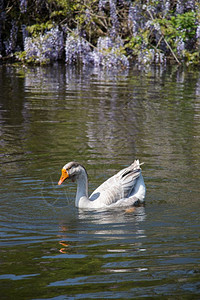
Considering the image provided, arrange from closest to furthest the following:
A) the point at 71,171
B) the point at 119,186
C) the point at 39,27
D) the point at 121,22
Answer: the point at 71,171 < the point at 119,186 < the point at 39,27 < the point at 121,22

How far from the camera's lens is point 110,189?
8.36 m

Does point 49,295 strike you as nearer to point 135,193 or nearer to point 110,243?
point 110,243

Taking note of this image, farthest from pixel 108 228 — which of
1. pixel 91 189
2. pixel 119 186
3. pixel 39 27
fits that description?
pixel 39 27

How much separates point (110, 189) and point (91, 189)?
884 millimetres

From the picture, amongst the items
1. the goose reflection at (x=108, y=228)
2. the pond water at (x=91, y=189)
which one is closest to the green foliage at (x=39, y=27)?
the pond water at (x=91, y=189)

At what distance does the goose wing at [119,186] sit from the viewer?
27.2ft

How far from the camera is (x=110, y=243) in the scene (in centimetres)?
625

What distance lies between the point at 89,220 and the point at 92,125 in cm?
656

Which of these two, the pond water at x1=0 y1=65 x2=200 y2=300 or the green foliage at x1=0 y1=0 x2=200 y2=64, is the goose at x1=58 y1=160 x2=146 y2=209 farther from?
the green foliage at x1=0 y1=0 x2=200 y2=64

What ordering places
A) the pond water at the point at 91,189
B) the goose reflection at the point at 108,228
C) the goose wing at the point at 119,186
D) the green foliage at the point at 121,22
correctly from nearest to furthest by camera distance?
the pond water at the point at 91,189
the goose reflection at the point at 108,228
the goose wing at the point at 119,186
the green foliage at the point at 121,22

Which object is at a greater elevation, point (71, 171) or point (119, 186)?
point (71, 171)

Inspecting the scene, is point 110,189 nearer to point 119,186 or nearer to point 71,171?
point 119,186

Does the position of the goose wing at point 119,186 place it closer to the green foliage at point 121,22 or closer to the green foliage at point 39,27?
the green foliage at point 121,22

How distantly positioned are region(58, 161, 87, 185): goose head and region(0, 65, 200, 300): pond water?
1.45ft
